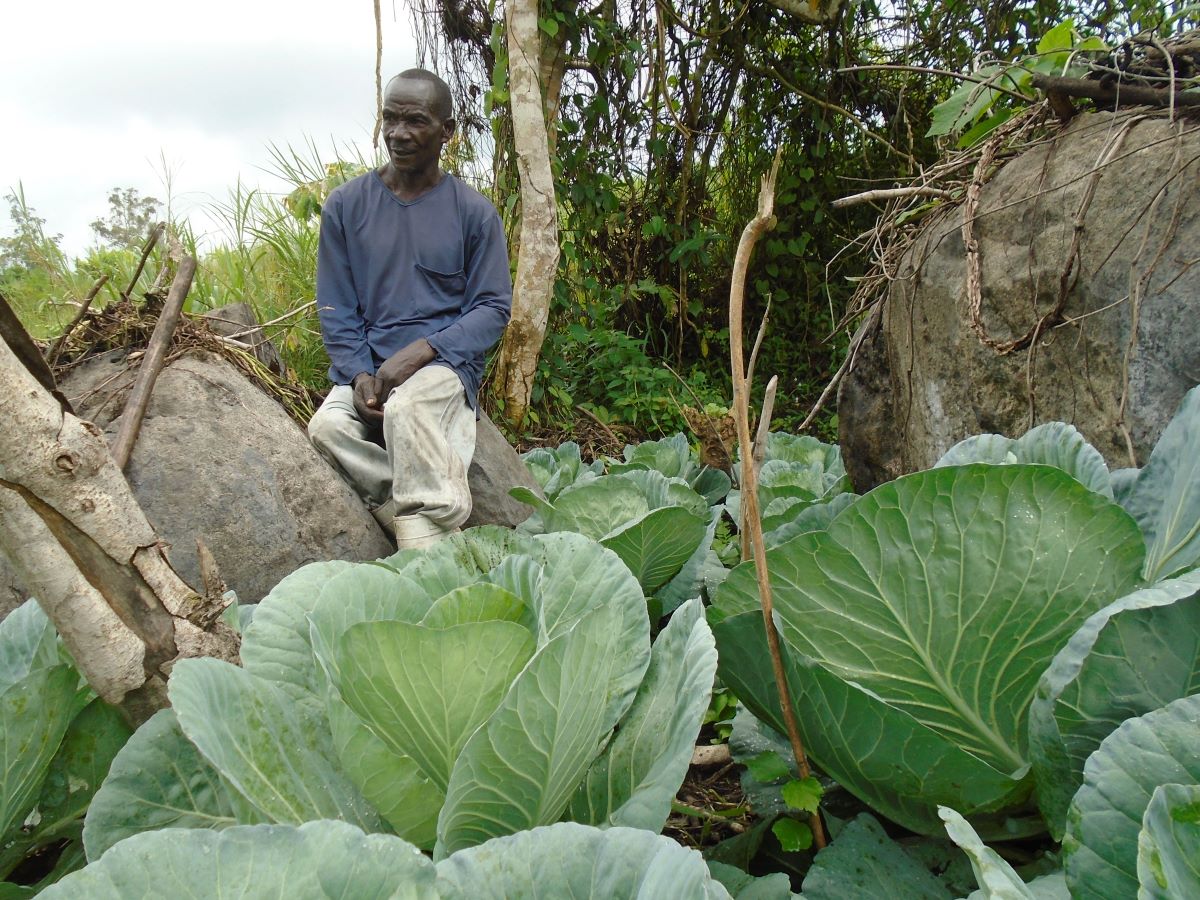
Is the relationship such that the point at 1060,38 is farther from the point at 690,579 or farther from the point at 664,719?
the point at 664,719

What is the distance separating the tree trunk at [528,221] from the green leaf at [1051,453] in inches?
142

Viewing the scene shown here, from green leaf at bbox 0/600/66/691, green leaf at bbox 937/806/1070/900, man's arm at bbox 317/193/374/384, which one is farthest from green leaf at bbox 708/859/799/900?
man's arm at bbox 317/193/374/384

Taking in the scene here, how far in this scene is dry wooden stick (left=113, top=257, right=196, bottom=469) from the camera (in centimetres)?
229

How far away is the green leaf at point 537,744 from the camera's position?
0.66 m

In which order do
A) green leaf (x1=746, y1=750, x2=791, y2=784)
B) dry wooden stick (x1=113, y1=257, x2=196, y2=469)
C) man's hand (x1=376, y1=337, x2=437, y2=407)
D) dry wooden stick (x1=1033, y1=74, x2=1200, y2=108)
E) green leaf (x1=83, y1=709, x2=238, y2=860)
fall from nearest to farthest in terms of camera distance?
1. green leaf (x1=83, y1=709, x2=238, y2=860)
2. green leaf (x1=746, y1=750, x2=791, y2=784)
3. dry wooden stick (x1=1033, y1=74, x2=1200, y2=108)
4. dry wooden stick (x1=113, y1=257, x2=196, y2=469)
5. man's hand (x1=376, y1=337, x2=437, y2=407)

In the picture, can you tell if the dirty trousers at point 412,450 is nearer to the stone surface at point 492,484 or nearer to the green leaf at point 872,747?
the stone surface at point 492,484

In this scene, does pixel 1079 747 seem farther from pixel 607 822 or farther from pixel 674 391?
pixel 674 391

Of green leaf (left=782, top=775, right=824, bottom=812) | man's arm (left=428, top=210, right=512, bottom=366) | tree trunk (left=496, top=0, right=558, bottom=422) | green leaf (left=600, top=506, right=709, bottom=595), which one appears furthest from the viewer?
tree trunk (left=496, top=0, right=558, bottom=422)

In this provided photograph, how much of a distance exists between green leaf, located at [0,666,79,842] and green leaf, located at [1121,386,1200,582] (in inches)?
44.5

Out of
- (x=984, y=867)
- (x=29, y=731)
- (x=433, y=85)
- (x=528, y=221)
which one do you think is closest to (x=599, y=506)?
(x=29, y=731)

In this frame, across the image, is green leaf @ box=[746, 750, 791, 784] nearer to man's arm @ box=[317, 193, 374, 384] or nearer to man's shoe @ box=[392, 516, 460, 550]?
man's shoe @ box=[392, 516, 460, 550]

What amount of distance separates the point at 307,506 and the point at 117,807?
1852 mm

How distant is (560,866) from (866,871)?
0.43m

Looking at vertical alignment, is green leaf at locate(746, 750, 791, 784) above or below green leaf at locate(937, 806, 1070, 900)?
below
